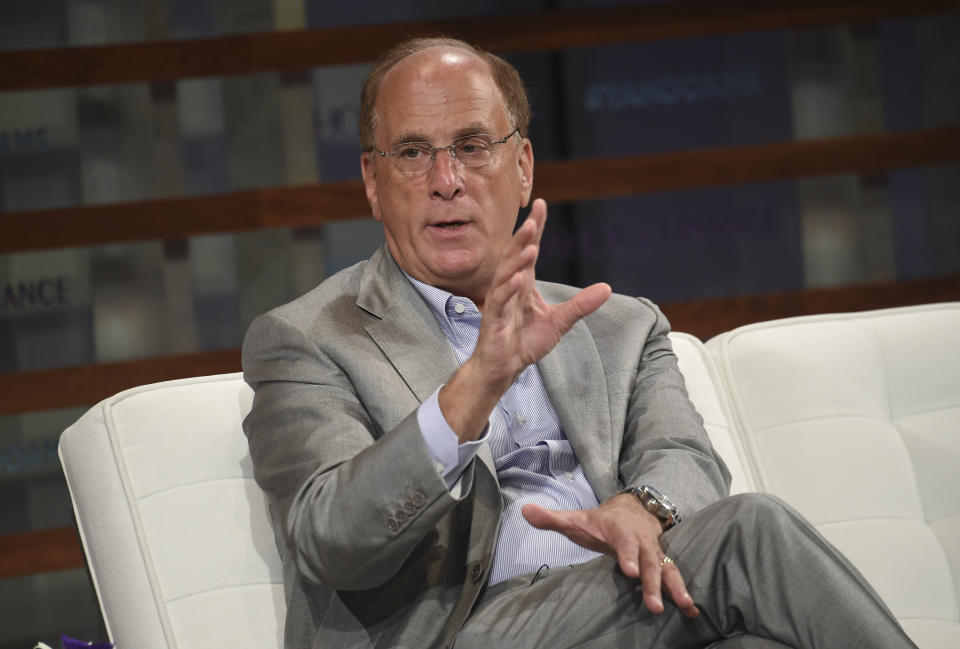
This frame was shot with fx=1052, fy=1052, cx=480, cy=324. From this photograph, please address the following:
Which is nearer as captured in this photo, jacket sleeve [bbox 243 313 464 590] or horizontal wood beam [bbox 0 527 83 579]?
jacket sleeve [bbox 243 313 464 590]

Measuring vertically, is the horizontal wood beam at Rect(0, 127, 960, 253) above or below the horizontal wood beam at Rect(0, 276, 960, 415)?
above

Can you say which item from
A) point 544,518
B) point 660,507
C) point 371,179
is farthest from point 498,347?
point 371,179

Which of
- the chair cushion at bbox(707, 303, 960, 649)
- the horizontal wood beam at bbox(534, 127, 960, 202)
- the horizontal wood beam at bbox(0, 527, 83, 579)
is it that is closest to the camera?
the chair cushion at bbox(707, 303, 960, 649)

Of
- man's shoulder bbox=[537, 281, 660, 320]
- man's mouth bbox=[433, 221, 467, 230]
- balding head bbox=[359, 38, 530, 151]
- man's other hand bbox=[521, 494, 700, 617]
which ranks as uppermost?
balding head bbox=[359, 38, 530, 151]

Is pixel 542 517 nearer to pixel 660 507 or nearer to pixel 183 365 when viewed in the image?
pixel 660 507

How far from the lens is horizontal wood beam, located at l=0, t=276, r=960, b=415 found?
3.52 meters

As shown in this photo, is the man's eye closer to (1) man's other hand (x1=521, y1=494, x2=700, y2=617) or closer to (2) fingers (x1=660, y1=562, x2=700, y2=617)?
(1) man's other hand (x1=521, y1=494, x2=700, y2=617)

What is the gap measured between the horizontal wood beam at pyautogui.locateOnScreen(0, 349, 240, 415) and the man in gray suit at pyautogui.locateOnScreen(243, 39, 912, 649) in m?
1.92

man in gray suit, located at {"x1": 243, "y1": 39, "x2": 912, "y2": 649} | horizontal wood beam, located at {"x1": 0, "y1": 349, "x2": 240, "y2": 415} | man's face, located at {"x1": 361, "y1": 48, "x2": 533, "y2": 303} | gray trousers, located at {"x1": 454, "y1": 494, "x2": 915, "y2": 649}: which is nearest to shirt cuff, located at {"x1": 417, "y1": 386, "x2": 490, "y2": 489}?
man in gray suit, located at {"x1": 243, "y1": 39, "x2": 912, "y2": 649}

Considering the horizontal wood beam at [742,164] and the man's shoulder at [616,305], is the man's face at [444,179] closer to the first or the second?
the man's shoulder at [616,305]

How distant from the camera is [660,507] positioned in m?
1.44

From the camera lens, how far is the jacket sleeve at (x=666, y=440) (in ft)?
5.04

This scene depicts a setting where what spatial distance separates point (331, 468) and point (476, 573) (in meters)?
0.25

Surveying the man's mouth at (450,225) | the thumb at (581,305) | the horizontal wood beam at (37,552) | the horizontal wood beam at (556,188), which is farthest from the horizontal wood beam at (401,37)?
the thumb at (581,305)
